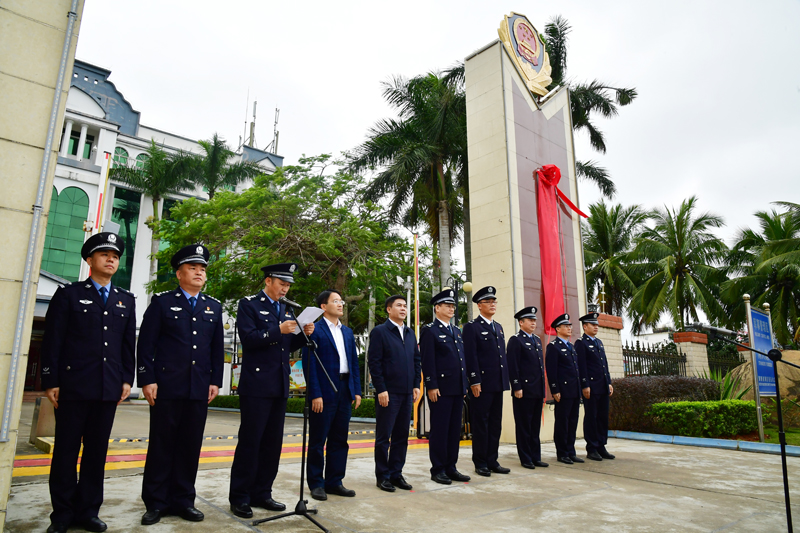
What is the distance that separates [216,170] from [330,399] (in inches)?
921

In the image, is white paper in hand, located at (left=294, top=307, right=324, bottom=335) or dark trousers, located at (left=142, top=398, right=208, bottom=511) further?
white paper in hand, located at (left=294, top=307, right=324, bottom=335)

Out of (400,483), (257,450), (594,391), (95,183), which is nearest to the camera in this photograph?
(257,450)

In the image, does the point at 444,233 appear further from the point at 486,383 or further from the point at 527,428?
the point at 486,383

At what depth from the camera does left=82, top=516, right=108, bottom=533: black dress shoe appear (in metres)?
2.97

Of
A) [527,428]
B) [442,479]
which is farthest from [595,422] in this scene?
[442,479]

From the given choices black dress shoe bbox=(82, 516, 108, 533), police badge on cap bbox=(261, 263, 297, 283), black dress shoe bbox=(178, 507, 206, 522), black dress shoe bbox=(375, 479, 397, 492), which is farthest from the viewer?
black dress shoe bbox=(375, 479, 397, 492)

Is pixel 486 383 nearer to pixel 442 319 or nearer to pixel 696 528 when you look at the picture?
pixel 442 319

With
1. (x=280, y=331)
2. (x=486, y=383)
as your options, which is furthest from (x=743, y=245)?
(x=280, y=331)

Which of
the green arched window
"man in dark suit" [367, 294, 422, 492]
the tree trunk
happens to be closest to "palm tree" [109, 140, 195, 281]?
the green arched window

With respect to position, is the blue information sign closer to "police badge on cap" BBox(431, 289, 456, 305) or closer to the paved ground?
the paved ground

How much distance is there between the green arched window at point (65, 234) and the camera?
78.8ft

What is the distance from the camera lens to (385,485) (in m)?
4.43

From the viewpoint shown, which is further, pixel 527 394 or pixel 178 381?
pixel 527 394

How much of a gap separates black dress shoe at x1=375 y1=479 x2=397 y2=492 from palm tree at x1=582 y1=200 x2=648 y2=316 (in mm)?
22990
